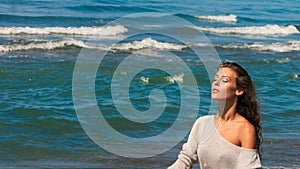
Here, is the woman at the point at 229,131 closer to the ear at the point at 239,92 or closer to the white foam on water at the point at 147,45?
the ear at the point at 239,92

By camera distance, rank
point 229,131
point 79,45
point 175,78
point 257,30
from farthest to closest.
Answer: point 257,30, point 79,45, point 175,78, point 229,131

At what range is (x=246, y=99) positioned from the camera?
4262mm

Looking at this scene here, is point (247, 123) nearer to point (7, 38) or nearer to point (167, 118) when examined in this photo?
point (167, 118)

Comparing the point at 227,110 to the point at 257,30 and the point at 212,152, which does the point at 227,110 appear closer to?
the point at 212,152

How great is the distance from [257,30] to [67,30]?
7206 millimetres

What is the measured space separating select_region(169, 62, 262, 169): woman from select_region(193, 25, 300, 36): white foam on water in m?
19.4

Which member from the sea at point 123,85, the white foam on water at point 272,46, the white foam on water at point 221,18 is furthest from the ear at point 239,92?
the white foam on water at point 221,18

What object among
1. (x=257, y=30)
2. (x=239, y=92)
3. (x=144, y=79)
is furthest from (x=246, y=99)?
(x=257, y=30)

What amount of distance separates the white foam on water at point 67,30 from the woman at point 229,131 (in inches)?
640

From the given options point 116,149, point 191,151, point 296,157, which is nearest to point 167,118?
point 116,149

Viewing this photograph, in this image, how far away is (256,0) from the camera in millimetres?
39219

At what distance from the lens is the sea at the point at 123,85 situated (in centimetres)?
938

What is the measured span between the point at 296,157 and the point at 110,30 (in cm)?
1329

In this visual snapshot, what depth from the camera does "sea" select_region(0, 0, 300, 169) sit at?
30.8ft
